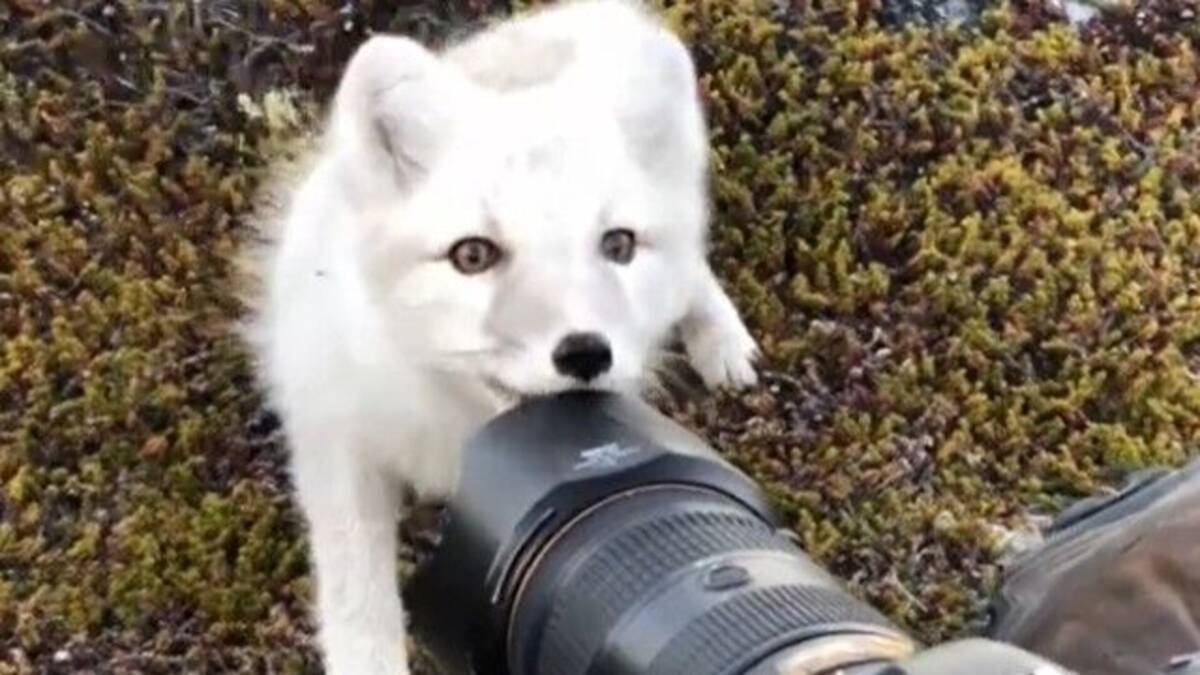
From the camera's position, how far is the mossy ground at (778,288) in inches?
120

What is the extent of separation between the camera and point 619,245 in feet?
8.04

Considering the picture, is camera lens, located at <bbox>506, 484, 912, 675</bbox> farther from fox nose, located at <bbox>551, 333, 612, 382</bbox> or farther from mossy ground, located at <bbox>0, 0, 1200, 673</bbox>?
mossy ground, located at <bbox>0, 0, 1200, 673</bbox>

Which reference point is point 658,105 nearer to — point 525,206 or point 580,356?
point 525,206

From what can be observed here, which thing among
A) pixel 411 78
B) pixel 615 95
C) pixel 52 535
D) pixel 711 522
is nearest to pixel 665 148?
pixel 615 95

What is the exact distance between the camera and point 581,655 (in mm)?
1919

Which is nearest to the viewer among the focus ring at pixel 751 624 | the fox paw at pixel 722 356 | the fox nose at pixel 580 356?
the focus ring at pixel 751 624

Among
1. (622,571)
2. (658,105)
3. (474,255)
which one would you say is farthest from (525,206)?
(622,571)

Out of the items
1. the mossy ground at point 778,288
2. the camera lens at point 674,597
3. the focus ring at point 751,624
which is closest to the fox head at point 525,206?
the camera lens at point 674,597

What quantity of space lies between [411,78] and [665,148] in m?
0.32

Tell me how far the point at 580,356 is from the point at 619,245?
23cm

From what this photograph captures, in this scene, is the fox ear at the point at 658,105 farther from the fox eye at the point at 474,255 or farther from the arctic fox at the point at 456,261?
the fox eye at the point at 474,255

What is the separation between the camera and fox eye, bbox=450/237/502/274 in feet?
7.80

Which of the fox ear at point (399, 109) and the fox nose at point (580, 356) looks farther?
the fox ear at point (399, 109)

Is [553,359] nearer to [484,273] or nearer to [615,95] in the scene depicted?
[484,273]
